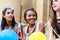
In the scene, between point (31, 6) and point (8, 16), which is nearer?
point (8, 16)

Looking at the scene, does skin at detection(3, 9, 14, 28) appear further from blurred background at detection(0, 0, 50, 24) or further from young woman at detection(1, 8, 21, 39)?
blurred background at detection(0, 0, 50, 24)

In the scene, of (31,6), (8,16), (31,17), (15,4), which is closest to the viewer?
(31,17)

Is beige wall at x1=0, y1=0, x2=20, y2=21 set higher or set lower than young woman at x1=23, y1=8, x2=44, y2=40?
higher

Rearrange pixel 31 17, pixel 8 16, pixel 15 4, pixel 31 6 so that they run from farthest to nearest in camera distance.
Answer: pixel 31 6 < pixel 15 4 < pixel 8 16 < pixel 31 17

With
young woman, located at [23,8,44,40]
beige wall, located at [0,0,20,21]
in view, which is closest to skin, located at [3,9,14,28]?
young woman, located at [23,8,44,40]

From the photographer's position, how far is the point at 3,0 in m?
A: 5.38

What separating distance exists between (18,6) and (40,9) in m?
0.79

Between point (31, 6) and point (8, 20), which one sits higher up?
point (31, 6)

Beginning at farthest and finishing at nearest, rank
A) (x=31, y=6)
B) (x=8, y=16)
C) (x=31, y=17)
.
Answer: (x=31, y=6)
(x=8, y=16)
(x=31, y=17)

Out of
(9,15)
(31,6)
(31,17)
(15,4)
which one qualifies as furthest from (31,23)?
(31,6)

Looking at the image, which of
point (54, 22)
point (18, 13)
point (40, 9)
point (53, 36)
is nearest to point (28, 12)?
point (54, 22)

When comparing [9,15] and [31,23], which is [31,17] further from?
[9,15]

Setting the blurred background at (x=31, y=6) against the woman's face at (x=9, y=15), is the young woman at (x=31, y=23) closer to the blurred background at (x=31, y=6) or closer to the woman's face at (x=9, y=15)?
the woman's face at (x=9, y=15)

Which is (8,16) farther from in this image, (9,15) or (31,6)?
(31,6)
